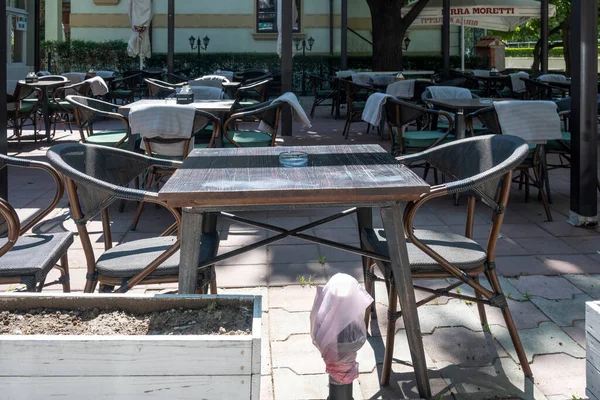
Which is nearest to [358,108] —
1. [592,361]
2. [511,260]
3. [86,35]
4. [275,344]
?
[511,260]

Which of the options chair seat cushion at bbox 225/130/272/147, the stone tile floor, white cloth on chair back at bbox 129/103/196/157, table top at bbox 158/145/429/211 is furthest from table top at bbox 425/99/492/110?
table top at bbox 158/145/429/211

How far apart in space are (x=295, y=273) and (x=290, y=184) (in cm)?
173

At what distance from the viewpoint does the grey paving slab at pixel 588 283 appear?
329cm

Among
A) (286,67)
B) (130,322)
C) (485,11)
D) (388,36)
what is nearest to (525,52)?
(388,36)

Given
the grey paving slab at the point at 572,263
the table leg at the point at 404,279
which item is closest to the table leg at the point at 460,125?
the grey paving slab at the point at 572,263

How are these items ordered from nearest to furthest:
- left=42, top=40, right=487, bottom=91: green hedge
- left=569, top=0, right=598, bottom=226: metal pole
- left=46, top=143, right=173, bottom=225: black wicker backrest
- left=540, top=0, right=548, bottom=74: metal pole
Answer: left=46, top=143, right=173, bottom=225: black wicker backrest, left=569, top=0, right=598, bottom=226: metal pole, left=540, top=0, right=548, bottom=74: metal pole, left=42, top=40, right=487, bottom=91: green hedge

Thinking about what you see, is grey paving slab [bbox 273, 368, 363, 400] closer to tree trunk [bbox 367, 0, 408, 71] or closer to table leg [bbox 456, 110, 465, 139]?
table leg [bbox 456, 110, 465, 139]

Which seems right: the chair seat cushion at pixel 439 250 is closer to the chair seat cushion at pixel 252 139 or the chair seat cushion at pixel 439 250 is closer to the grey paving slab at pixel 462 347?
the grey paving slab at pixel 462 347

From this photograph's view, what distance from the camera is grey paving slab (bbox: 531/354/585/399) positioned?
2.28m

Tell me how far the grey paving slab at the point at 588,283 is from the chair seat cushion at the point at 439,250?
3.31ft

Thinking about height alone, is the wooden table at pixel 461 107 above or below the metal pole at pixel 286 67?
below

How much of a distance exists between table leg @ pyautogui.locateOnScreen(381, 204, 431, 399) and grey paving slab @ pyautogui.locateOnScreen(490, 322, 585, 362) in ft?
2.11

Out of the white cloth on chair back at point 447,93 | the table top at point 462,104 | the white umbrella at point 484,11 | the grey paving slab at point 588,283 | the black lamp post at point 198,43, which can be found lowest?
the grey paving slab at point 588,283

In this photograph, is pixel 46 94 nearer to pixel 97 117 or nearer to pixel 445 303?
pixel 97 117
